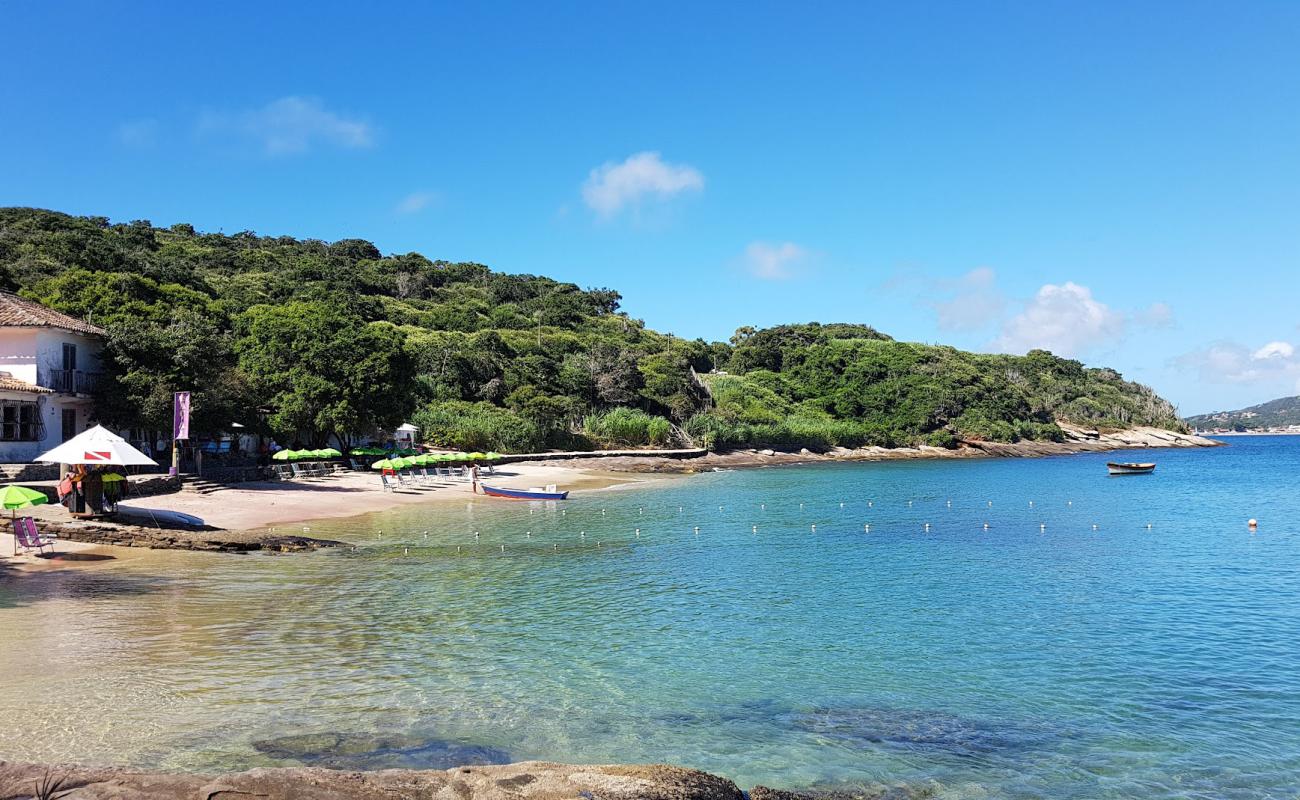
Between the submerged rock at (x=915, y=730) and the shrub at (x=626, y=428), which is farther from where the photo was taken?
the shrub at (x=626, y=428)

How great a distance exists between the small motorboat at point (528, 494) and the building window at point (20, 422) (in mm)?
19776

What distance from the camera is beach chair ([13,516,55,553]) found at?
20.8m

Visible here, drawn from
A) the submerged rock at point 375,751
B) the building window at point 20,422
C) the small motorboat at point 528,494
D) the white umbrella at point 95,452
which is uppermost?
the building window at point 20,422

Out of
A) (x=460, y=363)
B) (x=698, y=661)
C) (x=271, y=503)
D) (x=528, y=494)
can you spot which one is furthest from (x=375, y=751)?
(x=460, y=363)

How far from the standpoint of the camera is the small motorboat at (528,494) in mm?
43094

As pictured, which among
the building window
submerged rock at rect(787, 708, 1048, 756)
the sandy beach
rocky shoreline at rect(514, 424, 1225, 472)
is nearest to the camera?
submerged rock at rect(787, 708, 1048, 756)

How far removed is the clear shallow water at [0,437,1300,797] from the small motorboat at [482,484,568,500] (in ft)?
49.5

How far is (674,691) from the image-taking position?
12.2m

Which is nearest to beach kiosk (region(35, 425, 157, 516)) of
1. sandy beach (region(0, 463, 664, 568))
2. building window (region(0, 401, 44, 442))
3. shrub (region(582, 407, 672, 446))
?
sandy beach (region(0, 463, 664, 568))

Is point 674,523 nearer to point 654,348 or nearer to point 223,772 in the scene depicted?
point 223,772

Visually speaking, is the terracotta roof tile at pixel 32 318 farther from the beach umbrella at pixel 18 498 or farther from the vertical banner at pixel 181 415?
the beach umbrella at pixel 18 498

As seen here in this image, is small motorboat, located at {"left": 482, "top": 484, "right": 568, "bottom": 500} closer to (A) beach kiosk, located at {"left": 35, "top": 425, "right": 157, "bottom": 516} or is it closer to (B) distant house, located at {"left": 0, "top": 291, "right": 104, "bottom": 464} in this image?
(B) distant house, located at {"left": 0, "top": 291, "right": 104, "bottom": 464}

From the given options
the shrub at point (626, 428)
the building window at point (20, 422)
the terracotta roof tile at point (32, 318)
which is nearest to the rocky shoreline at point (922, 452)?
the shrub at point (626, 428)

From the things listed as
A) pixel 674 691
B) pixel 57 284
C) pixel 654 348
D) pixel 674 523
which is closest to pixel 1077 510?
pixel 674 523
